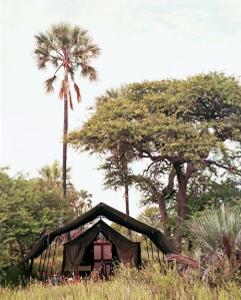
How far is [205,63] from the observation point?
24.6 m

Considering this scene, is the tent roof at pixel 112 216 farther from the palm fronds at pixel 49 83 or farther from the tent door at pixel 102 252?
the palm fronds at pixel 49 83

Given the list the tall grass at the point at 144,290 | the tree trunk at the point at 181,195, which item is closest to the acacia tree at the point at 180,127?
the tree trunk at the point at 181,195

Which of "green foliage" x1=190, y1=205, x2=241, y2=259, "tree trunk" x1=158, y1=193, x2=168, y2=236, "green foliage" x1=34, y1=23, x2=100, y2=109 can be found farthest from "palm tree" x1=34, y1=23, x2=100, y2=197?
"green foliage" x1=190, y1=205, x2=241, y2=259

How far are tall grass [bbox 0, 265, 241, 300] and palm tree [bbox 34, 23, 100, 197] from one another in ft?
64.6

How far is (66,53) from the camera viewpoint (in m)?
27.9

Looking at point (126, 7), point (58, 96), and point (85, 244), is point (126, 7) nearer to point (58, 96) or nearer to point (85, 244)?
point (85, 244)

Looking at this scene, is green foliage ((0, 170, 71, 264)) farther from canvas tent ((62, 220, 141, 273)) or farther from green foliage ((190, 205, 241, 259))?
green foliage ((190, 205, 241, 259))

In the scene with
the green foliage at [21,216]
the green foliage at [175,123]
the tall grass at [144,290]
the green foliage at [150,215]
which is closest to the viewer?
the tall grass at [144,290]

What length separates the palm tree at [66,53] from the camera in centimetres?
2739

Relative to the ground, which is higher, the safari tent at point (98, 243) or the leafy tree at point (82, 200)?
the leafy tree at point (82, 200)

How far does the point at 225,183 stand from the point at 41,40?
39.3 ft

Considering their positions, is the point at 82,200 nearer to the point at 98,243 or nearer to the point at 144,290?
the point at 98,243

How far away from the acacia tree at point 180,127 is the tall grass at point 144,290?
1383 centimetres

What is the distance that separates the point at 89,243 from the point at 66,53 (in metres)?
12.8
